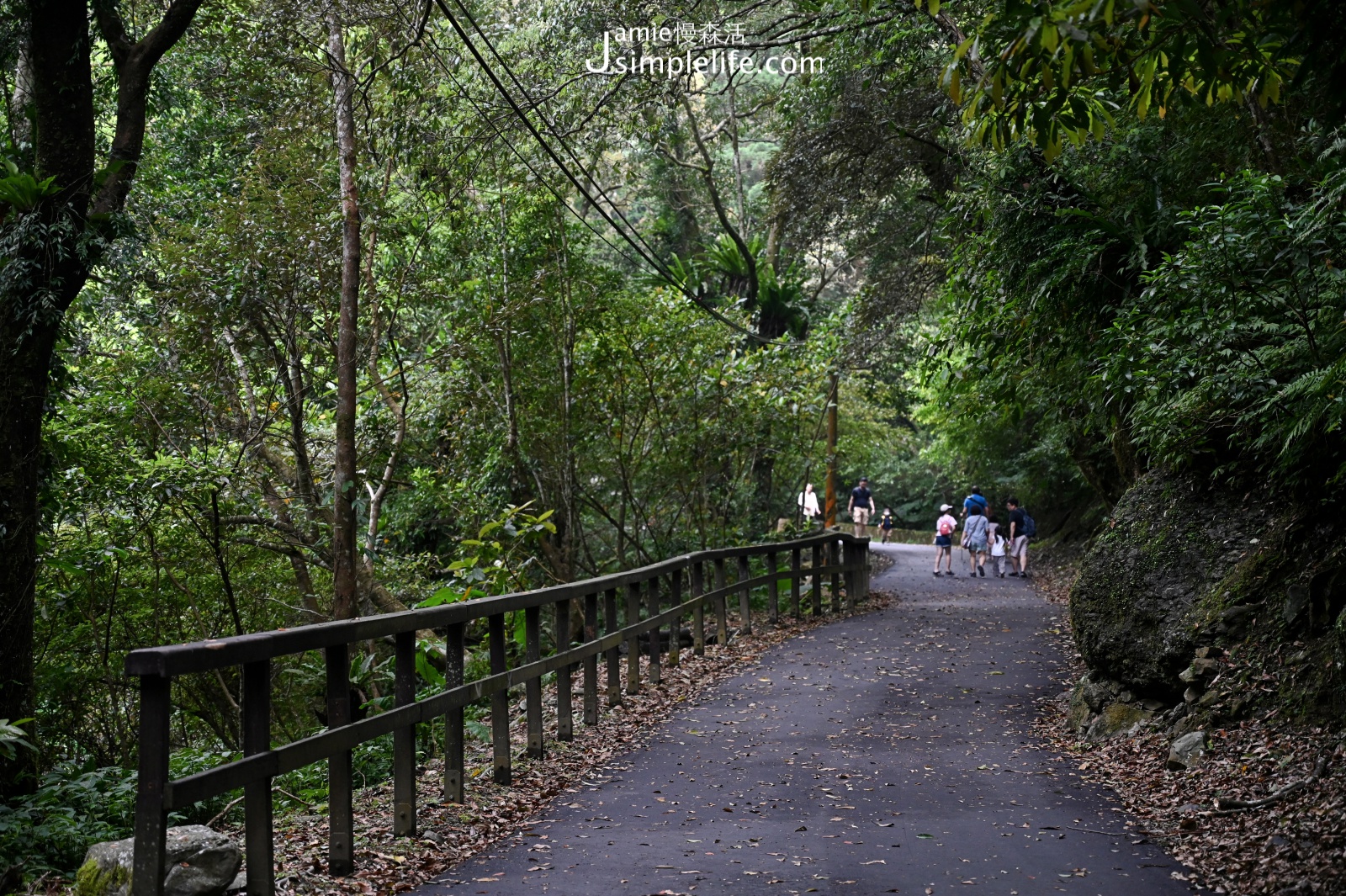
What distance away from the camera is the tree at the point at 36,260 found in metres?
6.78

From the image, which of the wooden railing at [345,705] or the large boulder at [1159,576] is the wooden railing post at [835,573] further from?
the large boulder at [1159,576]

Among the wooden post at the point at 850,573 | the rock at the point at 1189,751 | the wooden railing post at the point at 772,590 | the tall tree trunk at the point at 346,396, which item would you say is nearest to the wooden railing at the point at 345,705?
the tall tree trunk at the point at 346,396

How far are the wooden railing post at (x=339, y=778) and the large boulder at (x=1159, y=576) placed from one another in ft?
19.4

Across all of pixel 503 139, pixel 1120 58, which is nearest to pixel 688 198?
pixel 503 139

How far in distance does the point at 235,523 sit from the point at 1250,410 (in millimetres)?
9312

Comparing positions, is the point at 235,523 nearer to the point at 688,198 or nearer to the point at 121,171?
the point at 121,171

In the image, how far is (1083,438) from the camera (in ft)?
53.1

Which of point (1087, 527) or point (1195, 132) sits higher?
point (1195, 132)

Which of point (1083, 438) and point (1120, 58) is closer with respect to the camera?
point (1120, 58)

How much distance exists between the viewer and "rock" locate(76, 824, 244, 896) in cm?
433

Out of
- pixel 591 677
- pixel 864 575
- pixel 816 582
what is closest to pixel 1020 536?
pixel 864 575

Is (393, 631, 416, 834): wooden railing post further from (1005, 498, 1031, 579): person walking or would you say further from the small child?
the small child

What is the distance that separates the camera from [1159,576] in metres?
8.70

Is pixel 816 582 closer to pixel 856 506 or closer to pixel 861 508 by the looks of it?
pixel 861 508
